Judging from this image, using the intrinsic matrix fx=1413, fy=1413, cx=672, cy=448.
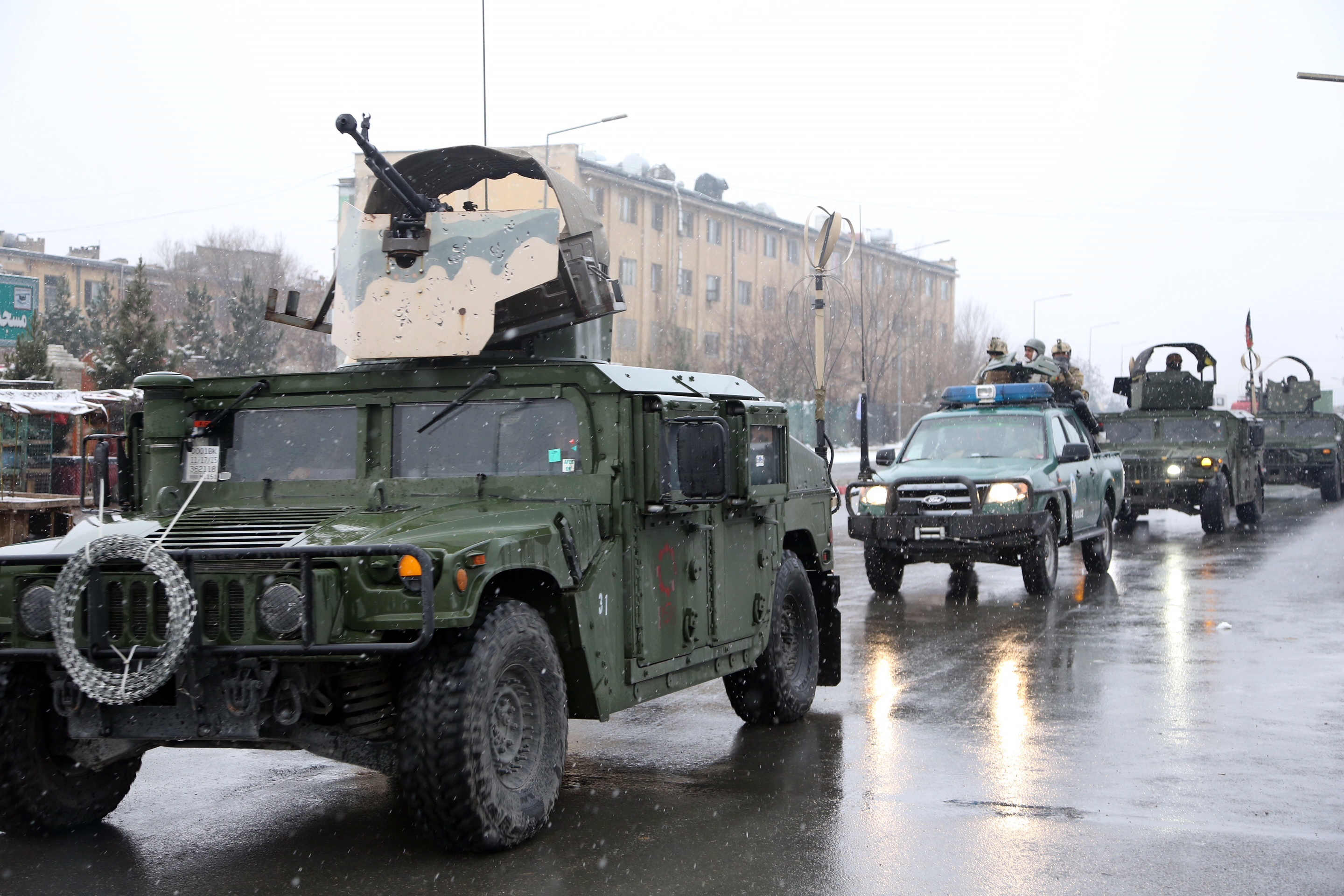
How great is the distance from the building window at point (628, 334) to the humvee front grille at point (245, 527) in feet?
162

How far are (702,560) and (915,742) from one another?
165 cm

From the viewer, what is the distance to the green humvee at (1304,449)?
3006cm

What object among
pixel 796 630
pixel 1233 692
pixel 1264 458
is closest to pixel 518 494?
pixel 796 630

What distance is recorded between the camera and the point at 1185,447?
70.3 feet

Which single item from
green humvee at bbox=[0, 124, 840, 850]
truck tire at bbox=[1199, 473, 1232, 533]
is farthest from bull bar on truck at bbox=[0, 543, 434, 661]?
truck tire at bbox=[1199, 473, 1232, 533]

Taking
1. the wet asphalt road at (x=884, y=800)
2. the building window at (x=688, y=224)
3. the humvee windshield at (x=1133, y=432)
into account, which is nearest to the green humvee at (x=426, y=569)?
the wet asphalt road at (x=884, y=800)

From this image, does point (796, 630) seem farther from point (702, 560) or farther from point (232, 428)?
point (232, 428)

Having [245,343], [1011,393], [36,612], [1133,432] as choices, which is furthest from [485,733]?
[245,343]

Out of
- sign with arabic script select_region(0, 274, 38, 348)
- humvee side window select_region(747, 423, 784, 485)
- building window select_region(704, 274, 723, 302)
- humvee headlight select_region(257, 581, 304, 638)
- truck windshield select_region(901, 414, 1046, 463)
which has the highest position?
building window select_region(704, 274, 723, 302)

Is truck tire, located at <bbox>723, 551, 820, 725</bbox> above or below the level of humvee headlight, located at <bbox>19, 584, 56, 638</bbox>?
below

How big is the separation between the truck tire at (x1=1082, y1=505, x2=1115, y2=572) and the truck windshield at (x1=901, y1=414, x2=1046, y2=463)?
66.4 inches

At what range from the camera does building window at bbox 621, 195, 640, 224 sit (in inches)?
2211

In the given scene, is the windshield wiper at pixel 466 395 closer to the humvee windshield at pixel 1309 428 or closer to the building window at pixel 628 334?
the humvee windshield at pixel 1309 428

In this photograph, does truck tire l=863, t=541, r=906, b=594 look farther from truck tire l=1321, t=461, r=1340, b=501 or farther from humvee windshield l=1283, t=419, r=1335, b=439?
humvee windshield l=1283, t=419, r=1335, b=439
